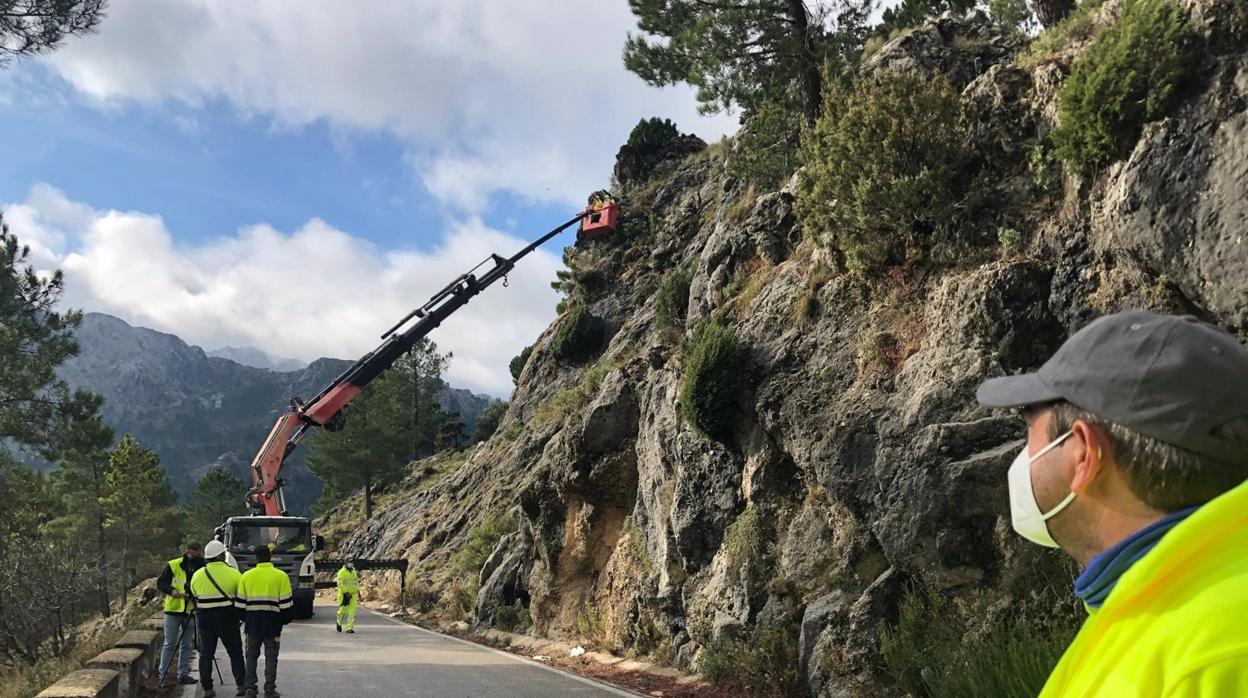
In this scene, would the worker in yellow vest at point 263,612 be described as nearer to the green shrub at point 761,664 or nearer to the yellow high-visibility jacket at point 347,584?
the green shrub at point 761,664

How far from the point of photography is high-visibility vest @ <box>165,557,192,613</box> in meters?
10.8

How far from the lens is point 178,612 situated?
10727 millimetres

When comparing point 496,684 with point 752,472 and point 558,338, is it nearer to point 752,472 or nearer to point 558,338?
point 752,472

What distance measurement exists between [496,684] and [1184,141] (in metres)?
10.8

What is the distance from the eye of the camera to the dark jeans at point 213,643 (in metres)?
9.50

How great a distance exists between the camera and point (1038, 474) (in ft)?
6.38

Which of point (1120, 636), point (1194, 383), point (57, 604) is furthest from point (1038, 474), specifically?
point (57, 604)

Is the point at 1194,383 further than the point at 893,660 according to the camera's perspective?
No

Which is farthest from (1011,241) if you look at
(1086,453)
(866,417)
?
(1086,453)

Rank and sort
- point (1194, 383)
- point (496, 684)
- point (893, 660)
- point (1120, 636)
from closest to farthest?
1. point (1120, 636)
2. point (1194, 383)
3. point (893, 660)
4. point (496, 684)

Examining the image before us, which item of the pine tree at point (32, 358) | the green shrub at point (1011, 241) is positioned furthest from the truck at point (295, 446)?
the green shrub at point (1011, 241)

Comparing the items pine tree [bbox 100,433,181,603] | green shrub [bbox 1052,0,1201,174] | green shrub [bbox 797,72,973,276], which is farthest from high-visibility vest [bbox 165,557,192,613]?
pine tree [bbox 100,433,181,603]

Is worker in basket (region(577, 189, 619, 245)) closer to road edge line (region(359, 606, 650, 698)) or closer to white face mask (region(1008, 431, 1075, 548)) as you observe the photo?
road edge line (region(359, 606, 650, 698))

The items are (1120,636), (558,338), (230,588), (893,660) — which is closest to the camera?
(1120,636)
